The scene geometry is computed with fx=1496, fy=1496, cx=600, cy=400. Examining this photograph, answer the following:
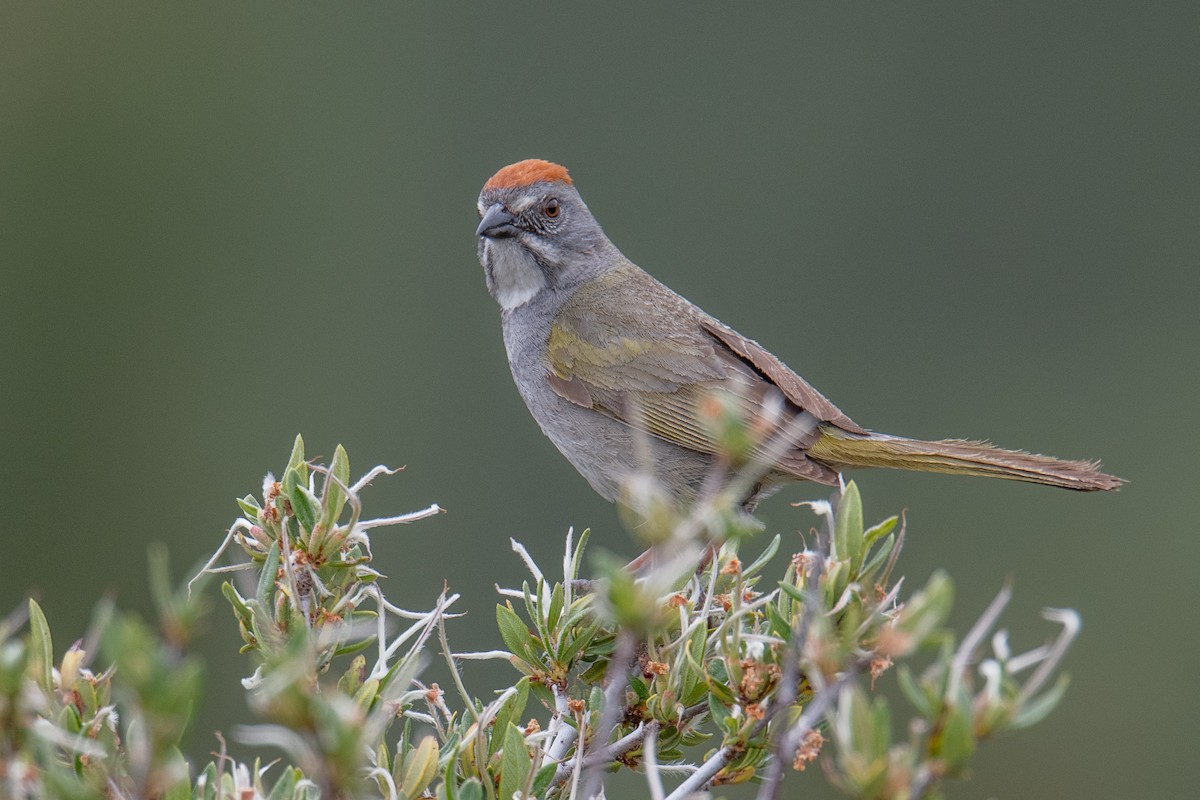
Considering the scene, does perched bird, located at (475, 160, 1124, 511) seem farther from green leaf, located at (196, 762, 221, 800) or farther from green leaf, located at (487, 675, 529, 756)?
green leaf, located at (196, 762, 221, 800)

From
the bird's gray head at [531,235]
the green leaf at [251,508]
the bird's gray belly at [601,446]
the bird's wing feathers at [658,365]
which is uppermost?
the bird's gray head at [531,235]

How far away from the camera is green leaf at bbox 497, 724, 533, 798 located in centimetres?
233

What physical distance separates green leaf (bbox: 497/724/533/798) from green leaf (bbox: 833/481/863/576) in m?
0.58

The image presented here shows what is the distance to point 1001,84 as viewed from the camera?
50.0 feet

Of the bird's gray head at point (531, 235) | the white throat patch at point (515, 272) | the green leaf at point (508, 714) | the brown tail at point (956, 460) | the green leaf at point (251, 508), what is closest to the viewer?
the green leaf at point (508, 714)

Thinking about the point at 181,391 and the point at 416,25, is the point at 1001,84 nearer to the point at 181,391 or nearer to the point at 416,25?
the point at 416,25

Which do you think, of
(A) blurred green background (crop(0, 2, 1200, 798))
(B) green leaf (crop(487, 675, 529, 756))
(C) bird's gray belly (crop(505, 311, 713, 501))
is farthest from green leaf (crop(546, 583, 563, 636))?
(A) blurred green background (crop(0, 2, 1200, 798))

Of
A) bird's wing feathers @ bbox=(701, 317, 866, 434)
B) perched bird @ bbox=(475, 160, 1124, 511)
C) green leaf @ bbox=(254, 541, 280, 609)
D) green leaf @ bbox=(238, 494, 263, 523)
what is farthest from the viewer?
bird's wing feathers @ bbox=(701, 317, 866, 434)

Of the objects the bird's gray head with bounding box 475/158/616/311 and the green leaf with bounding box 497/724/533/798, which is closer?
the green leaf with bounding box 497/724/533/798

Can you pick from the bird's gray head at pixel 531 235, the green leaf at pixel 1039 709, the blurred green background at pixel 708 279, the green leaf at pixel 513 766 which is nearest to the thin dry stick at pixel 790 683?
the green leaf at pixel 1039 709

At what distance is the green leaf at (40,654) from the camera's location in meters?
2.27

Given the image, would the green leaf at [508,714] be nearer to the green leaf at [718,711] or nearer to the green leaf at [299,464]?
the green leaf at [718,711]

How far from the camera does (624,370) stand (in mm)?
5301

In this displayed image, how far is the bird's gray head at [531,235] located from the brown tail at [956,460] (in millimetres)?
1462
